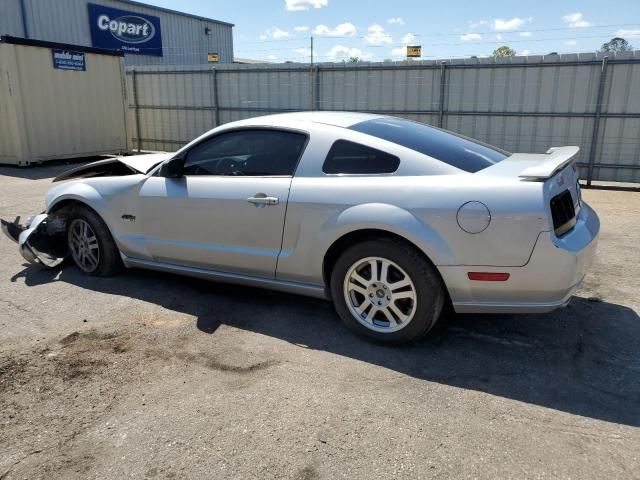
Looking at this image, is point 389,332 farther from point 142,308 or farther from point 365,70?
point 365,70

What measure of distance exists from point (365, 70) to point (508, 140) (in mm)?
3638

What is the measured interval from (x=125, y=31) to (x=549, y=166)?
2624cm

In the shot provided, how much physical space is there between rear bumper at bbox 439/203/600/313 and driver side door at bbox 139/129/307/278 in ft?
4.38

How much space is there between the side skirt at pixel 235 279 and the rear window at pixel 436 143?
3.91 ft

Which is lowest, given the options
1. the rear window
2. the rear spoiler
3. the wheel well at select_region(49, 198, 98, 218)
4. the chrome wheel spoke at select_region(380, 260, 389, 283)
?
the chrome wheel spoke at select_region(380, 260, 389, 283)

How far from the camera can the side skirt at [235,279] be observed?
3988mm

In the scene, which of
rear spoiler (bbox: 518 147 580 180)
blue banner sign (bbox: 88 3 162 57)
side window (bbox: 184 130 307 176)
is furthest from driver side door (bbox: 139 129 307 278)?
blue banner sign (bbox: 88 3 162 57)

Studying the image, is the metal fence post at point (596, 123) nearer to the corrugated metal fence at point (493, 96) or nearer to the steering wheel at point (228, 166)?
the corrugated metal fence at point (493, 96)

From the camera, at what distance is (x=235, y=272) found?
4.27 m

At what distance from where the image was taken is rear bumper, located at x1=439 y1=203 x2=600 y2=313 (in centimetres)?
318

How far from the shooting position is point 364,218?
354 centimetres

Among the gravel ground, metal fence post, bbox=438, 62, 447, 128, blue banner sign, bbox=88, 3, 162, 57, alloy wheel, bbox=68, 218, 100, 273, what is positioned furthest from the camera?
blue banner sign, bbox=88, 3, 162, 57

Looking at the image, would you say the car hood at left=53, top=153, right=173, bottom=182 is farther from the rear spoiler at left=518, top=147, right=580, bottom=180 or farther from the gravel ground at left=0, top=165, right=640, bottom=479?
the rear spoiler at left=518, top=147, right=580, bottom=180

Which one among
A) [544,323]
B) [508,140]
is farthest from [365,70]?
[544,323]
